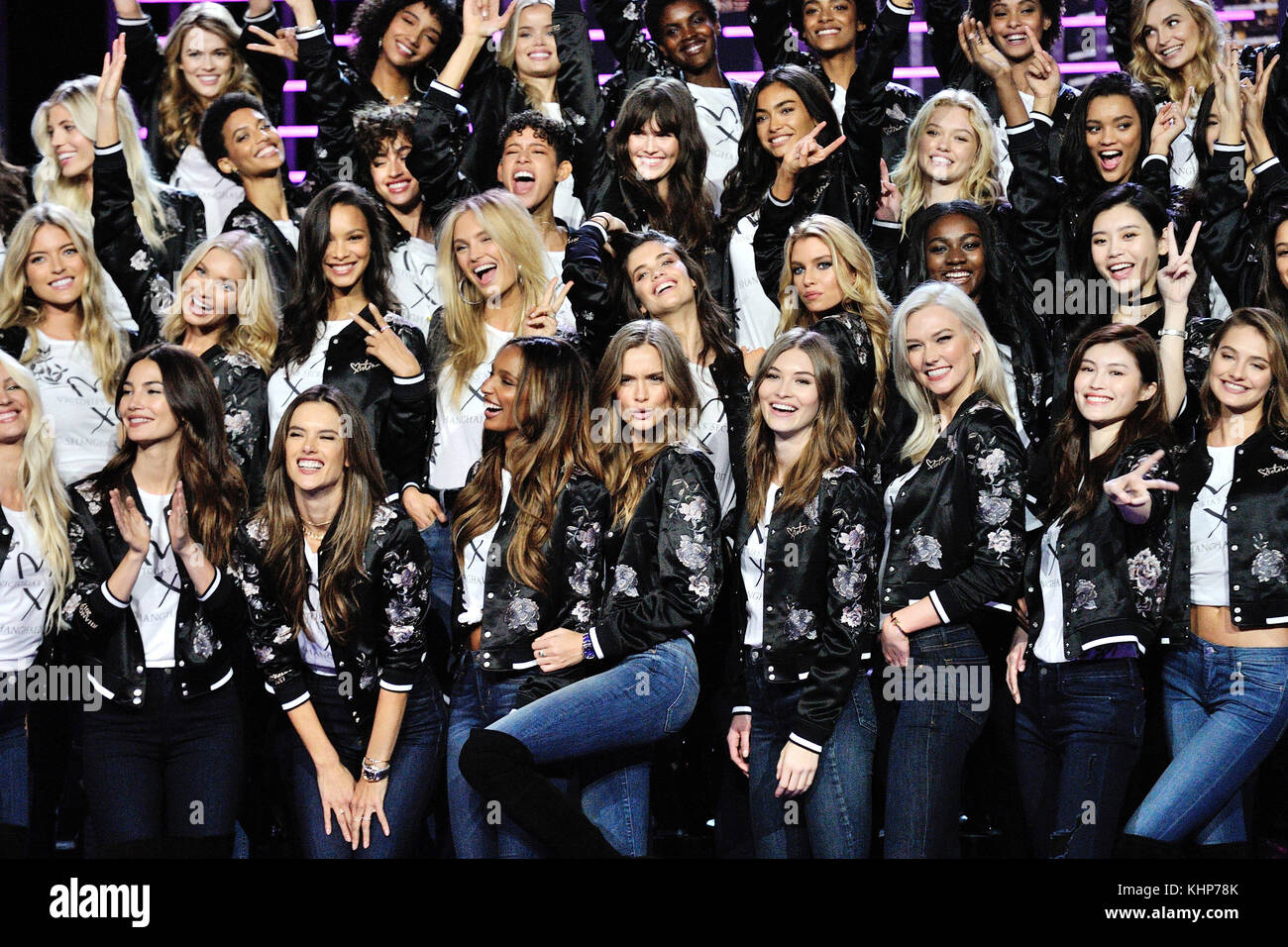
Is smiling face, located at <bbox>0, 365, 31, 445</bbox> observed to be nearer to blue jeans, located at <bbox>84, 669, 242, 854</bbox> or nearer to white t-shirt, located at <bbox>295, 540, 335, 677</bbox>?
blue jeans, located at <bbox>84, 669, 242, 854</bbox>

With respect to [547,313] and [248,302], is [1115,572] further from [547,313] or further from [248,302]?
[248,302]

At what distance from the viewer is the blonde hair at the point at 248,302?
5.13 m

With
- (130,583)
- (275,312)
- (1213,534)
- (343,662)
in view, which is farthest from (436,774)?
(1213,534)

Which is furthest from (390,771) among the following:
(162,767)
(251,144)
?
(251,144)

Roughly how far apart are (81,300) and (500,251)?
1432mm

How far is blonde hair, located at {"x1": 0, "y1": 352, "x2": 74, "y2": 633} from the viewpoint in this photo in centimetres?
459

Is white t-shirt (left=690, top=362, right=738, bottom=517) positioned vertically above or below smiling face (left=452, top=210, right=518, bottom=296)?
below

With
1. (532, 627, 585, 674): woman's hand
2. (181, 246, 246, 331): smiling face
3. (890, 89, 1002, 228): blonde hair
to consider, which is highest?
(890, 89, 1002, 228): blonde hair

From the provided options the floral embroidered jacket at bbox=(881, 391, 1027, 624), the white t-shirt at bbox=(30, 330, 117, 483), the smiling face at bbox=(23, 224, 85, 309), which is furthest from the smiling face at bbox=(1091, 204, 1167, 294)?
the smiling face at bbox=(23, 224, 85, 309)

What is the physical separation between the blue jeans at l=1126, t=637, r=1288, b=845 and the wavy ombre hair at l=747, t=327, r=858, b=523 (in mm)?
1155

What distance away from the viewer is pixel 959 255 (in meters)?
4.94
